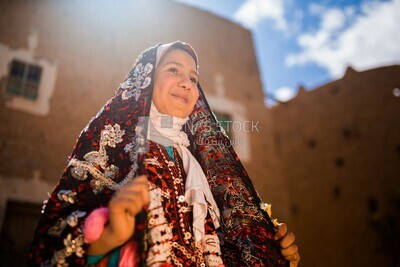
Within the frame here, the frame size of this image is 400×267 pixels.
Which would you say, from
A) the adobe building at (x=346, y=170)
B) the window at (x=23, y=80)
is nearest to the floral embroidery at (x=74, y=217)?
the window at (x=23, y=80)

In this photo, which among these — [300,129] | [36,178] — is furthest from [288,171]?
[36,178]

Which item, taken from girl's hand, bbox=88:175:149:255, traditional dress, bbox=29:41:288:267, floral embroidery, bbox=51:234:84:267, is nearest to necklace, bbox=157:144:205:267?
traditional dress, bbox=29:41:288:267

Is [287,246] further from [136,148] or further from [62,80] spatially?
[62,80]

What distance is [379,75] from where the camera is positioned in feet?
36.4

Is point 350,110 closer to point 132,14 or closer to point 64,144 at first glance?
point 132,14

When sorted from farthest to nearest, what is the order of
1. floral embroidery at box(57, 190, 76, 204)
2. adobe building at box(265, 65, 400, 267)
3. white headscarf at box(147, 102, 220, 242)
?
1. adobe building at box(265, 65, 400, 267)
2. white headscarf at box(147, 102, 220, 242)
3. floral embroidery at box(57, 190, 76, 204)

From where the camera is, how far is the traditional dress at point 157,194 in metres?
1.38

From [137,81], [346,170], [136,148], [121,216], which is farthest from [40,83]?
[346,170]

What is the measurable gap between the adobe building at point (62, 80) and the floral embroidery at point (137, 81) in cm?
446

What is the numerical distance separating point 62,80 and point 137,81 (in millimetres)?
5136

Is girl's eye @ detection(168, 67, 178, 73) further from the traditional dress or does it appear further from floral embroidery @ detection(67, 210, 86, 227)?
floral embroidery @ detection(67, 210, 86, 227)

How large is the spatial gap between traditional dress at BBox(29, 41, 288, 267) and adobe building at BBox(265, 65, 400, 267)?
327 inches

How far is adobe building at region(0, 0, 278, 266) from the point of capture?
18.3 ft

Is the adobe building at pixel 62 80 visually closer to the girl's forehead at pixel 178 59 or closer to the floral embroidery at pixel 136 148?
the girl's forehead at pixel 178 59
